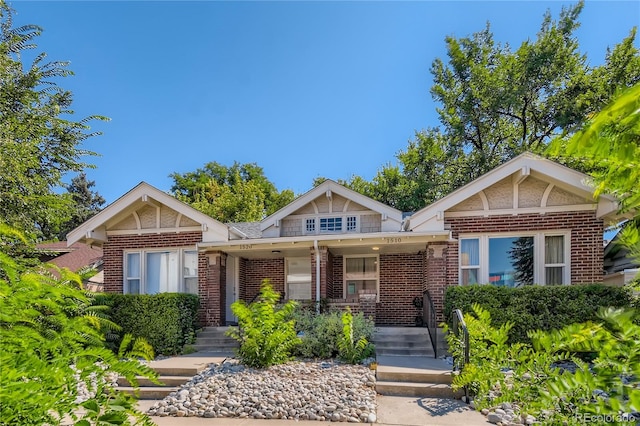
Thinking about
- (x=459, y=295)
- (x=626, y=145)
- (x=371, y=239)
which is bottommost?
(x=459, y=295)

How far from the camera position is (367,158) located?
25469mm

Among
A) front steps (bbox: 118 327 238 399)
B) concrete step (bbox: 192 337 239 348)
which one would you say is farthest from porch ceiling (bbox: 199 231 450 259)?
concrete step (bbox: 192 337 239 348)

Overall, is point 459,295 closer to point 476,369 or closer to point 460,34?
point 476,369

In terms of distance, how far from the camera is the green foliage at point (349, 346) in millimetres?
7176

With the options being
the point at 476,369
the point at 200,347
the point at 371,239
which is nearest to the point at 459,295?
the point at 371,239

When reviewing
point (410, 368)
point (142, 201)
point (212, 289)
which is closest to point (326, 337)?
point (410, 368)

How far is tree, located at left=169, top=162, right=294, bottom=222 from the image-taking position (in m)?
25.1

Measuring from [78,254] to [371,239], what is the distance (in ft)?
59.8

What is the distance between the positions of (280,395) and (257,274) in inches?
279

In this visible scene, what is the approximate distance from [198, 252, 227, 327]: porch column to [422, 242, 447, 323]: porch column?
5.86m

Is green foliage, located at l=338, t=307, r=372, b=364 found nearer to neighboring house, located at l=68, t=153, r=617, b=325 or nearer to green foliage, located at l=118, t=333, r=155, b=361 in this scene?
neighboring house, located at l=68, t=153, r=617, b=325

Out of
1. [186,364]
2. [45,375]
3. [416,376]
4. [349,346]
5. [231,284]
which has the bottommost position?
[186,364]

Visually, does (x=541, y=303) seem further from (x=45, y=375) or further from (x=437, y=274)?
(x=45, y=375)

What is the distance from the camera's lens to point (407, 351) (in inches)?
321
